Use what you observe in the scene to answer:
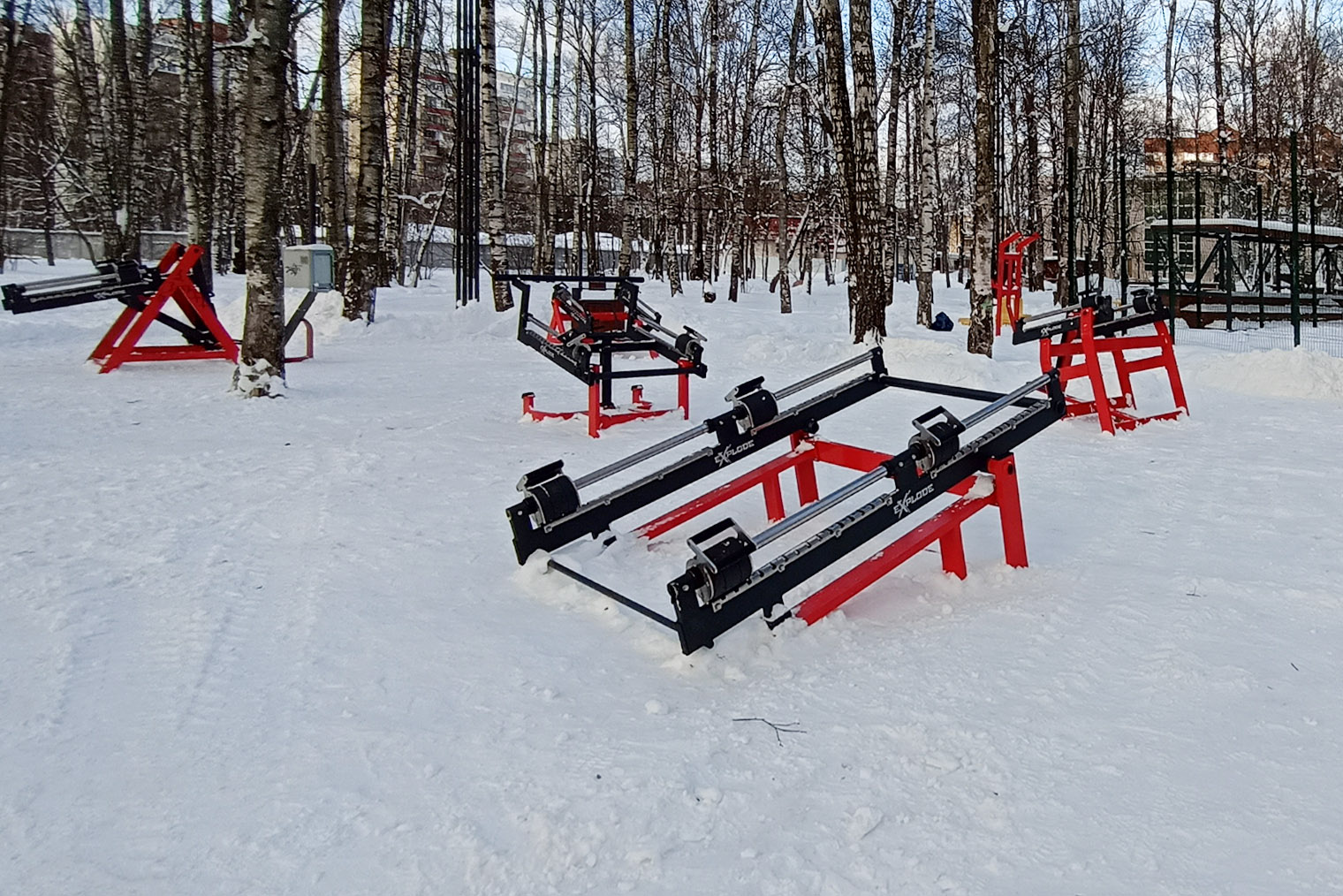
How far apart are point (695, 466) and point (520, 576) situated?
0.88 m

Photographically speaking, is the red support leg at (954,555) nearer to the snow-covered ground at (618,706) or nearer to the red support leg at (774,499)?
the snow-covered ground at (618,706)

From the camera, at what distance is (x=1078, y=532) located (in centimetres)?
471

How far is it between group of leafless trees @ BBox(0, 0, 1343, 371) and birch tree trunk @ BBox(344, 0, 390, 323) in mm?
37

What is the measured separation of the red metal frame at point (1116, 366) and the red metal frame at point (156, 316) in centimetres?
846

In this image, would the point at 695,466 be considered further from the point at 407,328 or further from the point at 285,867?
the point at 407,328

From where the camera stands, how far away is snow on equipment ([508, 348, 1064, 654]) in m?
3.00

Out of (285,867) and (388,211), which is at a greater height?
(388,211)

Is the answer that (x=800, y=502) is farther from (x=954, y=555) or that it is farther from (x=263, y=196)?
(x=263, y=196)

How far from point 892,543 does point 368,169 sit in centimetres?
1272

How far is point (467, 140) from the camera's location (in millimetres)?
19625

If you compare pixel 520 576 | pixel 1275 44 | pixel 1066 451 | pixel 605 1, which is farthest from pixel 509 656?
pixel 1275 44

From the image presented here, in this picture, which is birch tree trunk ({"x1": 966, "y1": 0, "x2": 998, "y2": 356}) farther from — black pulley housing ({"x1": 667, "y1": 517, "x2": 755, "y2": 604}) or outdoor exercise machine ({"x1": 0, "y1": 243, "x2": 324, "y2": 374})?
black pulley housing ({"x1": 667, "y1": 517, "x2": 755, "y2": 604})

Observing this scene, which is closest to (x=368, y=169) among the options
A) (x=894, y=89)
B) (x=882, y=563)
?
(x=882, y=563)

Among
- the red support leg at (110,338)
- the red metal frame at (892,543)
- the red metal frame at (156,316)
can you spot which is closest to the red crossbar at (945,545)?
the red metal frame at (892,543)
